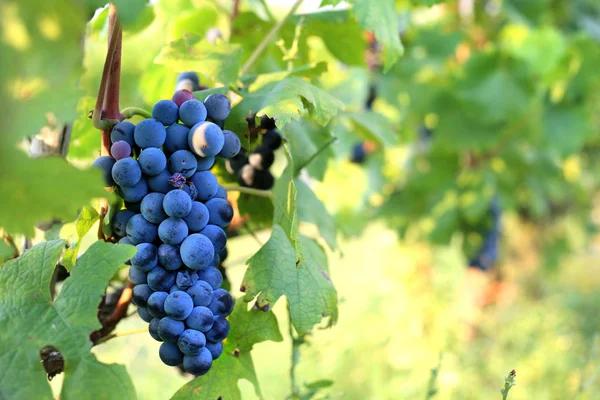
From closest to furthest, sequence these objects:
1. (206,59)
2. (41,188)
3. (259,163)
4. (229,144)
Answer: (41,188) < (229,144) < (206,59) < (259,163)

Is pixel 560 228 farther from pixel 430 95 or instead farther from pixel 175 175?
pixel 175 175

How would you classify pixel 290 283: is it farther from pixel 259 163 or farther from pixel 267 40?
pixel 267 40

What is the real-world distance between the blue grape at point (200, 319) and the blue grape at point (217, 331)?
0.6 inches

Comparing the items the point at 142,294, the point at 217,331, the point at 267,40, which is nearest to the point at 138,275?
the point at 142,294

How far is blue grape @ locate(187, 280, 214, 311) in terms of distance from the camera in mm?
771

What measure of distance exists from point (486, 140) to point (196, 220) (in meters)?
2.16

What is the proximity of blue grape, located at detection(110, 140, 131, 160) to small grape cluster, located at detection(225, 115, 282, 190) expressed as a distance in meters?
0.30

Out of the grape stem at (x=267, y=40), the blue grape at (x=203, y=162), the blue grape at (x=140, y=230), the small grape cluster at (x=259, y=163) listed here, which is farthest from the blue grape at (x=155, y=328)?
the grape stem at (x=267, y=40)

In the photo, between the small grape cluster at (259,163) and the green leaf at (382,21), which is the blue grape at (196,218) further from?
the green leaf at (382,21)

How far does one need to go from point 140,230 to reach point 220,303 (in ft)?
0.46

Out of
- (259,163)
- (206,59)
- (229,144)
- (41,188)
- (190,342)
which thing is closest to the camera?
(41,188)

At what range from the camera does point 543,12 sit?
2900 mm

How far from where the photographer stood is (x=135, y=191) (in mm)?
784

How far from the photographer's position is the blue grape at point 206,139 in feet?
2.56
